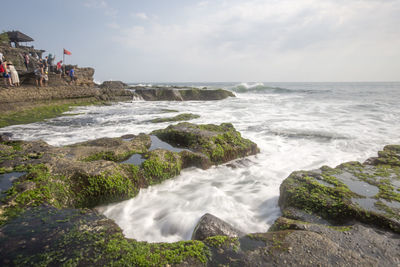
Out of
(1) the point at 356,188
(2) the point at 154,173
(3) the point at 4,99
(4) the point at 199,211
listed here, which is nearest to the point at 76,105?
(3) the point at 4,99

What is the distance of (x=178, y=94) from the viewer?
23.5m

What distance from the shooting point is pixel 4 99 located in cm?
1090

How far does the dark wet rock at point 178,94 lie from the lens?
911 inches

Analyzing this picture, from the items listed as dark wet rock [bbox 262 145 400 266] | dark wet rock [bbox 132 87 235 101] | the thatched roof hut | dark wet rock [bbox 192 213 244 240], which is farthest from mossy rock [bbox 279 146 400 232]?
the thatched roof hut

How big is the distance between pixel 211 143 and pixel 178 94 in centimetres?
1916

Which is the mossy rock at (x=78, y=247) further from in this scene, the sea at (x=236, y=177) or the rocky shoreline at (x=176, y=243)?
the sea at (x=236, y=177)

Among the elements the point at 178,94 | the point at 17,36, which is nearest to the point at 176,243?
the point at 178,94

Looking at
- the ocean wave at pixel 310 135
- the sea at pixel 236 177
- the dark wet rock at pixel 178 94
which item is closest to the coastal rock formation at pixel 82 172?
the sea at pixel 236 177

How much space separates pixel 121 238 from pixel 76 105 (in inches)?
634

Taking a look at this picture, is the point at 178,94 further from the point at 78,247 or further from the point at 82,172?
the point at 78,247

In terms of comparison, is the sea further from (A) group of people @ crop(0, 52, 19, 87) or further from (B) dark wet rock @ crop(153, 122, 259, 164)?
(A) group of people @ crop(0, 52, 19, 87)

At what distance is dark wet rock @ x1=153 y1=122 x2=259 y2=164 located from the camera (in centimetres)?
493

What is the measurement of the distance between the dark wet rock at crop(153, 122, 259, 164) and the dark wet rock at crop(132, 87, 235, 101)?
17792 mm

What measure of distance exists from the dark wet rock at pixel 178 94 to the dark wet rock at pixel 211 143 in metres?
17.8
